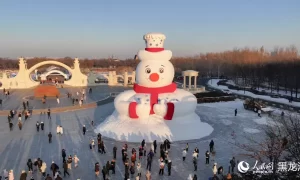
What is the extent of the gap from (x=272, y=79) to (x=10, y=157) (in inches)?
1636

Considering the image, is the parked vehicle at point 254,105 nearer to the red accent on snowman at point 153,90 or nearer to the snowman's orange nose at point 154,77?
the red accent on snowman at point 153,90

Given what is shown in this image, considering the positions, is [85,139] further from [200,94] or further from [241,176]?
[200,94]

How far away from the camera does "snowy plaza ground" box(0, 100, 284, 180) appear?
42.5ft

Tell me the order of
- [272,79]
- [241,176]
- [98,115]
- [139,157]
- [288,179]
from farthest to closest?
[272,79], [98,115], [139,157], [241,176], [288,179]

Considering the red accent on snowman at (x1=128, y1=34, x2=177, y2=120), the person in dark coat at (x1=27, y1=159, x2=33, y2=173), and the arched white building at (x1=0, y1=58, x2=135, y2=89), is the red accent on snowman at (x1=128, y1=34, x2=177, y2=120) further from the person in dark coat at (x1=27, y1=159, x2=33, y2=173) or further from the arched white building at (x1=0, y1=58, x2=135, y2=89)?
the arched white building at (x1=0, y1=58, x2=135, y2=89)

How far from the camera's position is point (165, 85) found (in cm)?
1789

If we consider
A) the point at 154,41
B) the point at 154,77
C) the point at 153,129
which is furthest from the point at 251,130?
the point at 154,41

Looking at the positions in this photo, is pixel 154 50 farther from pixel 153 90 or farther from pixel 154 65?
pixel 153 90

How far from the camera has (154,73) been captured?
17.3 m

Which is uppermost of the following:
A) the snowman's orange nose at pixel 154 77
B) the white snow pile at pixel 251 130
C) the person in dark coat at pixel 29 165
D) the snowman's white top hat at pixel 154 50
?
the snowman's white top hat at pixel 154 50

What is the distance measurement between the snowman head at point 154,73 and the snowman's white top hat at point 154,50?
0.29m

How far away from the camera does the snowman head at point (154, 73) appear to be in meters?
17.3

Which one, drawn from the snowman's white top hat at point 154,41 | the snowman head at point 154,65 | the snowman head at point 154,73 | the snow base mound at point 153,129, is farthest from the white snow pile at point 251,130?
the snowman's white top hat at point 154,41

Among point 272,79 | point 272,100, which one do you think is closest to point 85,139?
point 272,100
